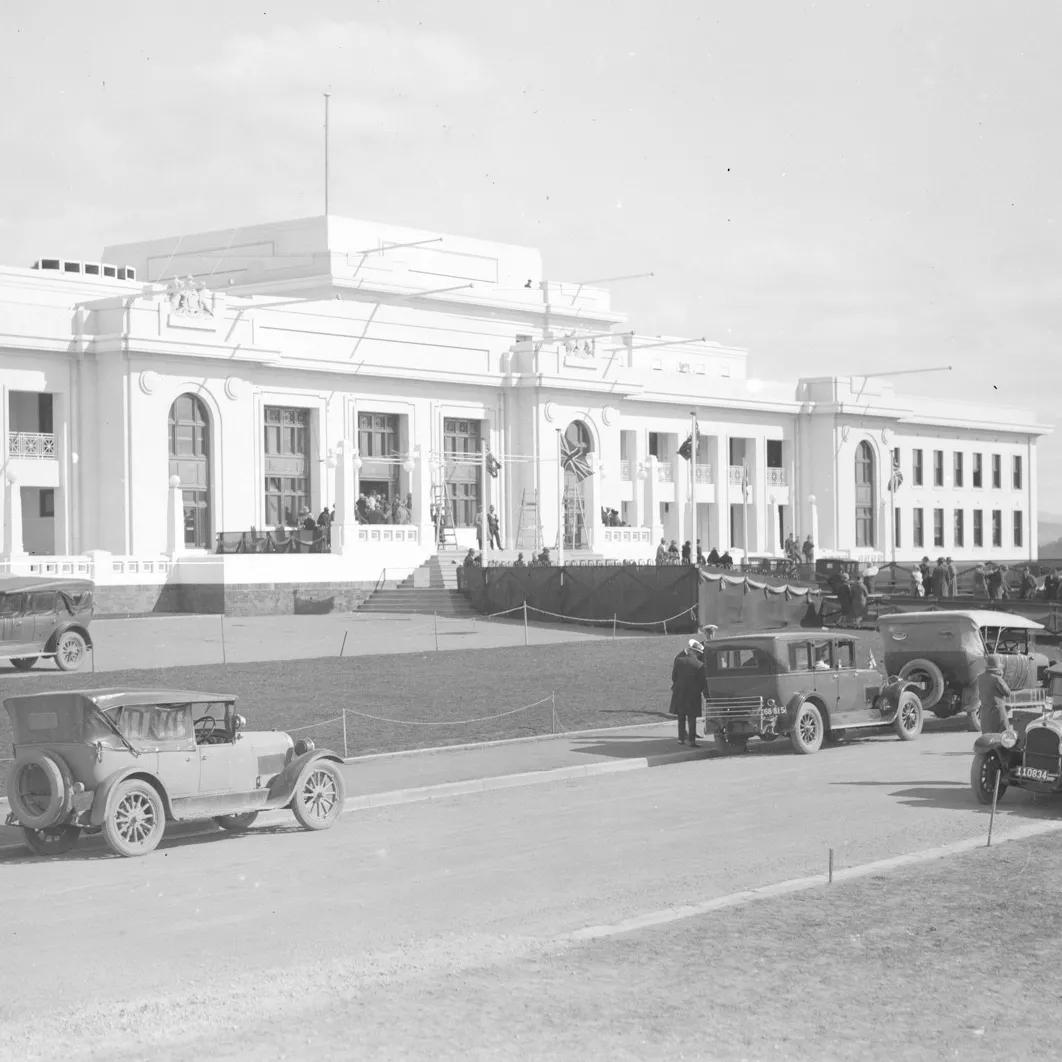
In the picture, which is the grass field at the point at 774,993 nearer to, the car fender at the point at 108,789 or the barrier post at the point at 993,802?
the barrier post at the point at 993,802

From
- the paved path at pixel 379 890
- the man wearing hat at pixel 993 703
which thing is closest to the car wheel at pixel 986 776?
the paved path at pixel 379 890

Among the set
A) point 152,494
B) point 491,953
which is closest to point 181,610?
point 152,494

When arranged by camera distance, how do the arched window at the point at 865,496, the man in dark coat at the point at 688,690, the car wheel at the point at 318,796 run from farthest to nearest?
the arched window at the point at 865,496
the man in dark coat at the point at 688,690
the car wheel at the point at 318,796

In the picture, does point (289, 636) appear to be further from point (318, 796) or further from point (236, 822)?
point (318, 796)

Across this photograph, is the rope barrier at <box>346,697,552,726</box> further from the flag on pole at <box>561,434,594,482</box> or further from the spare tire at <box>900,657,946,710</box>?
the flag on pole at <box>561,434,594,482</box>

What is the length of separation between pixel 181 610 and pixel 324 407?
45.8 feet

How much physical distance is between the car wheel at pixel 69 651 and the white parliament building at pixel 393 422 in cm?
1592

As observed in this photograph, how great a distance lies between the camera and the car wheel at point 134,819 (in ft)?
47.8

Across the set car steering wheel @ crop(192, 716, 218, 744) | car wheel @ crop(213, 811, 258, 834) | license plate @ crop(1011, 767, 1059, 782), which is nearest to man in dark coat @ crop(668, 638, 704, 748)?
license plate @ crop(1011, 767, 1059, 782)

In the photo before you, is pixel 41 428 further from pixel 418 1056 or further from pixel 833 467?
pixel 418 1056

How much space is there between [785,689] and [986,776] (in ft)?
18.4

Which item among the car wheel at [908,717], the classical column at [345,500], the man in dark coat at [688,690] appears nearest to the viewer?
the man in dark coat at [688,690]

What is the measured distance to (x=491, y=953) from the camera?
1045 cm

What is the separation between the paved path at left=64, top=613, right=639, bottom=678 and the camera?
115 feet
